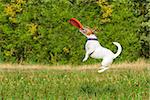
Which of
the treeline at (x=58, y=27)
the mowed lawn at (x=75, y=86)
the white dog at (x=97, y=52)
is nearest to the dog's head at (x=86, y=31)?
the white dog at (x=97, y=52)

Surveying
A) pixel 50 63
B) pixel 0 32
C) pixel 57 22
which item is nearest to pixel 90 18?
pixel 57 22

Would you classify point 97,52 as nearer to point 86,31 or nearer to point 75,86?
point 86,31

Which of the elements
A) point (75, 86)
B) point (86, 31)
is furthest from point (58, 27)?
point (86, 31)

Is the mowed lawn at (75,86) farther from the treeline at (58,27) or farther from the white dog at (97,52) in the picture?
the treeline at (58,27)

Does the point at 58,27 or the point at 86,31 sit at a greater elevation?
the point at 86,31

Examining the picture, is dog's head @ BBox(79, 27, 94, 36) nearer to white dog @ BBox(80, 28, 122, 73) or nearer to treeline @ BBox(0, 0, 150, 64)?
white dog @ BBox(80, 28, 122, 73)

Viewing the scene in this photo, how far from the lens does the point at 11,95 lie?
9.29 meters

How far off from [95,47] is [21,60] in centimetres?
1099

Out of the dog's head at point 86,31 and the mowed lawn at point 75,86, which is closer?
the dog's head at point 86,31

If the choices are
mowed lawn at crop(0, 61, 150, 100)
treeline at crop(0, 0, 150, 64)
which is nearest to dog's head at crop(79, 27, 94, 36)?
mowed lawn at crop(0, 61, 150, 100)

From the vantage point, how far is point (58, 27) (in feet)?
55.0

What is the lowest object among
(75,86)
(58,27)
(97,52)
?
(58,27)

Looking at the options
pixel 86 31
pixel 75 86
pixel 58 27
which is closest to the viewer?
pixel 86 31

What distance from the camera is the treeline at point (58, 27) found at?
16766 mm
